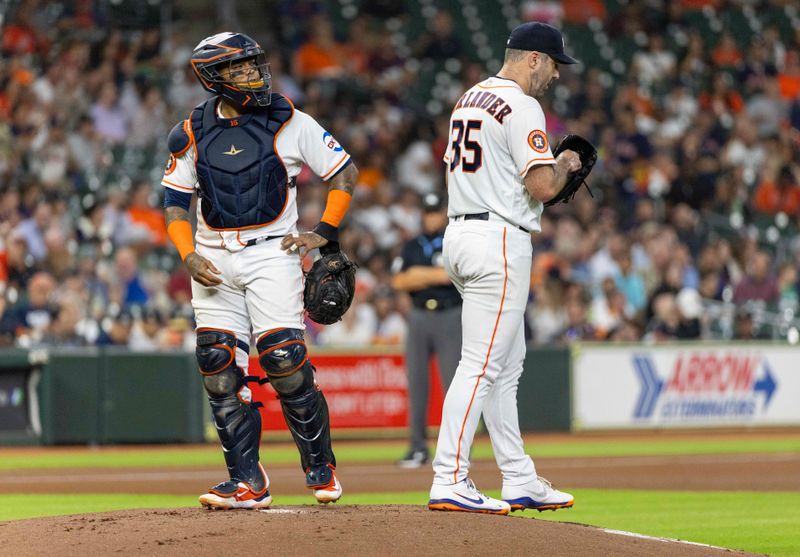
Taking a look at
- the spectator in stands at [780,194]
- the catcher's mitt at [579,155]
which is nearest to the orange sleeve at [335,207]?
the catcher's mitt at [579,155]

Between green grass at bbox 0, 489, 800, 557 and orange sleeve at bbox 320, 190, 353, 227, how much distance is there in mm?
2024

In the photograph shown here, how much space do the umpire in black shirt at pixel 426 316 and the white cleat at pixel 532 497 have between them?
497 centimetres

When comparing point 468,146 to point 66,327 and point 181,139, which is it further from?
point 66,327

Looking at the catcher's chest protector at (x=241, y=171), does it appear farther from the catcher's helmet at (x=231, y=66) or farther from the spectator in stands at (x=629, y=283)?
the spectator in stands at (x=629, y=283)

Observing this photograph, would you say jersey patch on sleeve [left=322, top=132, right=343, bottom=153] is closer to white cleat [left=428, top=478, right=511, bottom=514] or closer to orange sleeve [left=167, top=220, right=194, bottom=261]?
orange sleeve [left=167, top=220, right=194, bottom=261]

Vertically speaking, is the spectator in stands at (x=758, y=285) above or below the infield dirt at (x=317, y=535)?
above

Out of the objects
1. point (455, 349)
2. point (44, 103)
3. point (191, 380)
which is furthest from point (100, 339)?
point (455, 349)

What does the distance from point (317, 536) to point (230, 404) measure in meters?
1.37

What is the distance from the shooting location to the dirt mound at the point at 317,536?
5.70m

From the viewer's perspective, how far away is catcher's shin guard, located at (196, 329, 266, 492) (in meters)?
6.99

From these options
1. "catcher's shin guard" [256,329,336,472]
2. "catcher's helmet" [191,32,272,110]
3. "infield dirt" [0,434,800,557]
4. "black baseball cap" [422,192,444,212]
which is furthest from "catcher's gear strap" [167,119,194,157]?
"black baseball cap" [422,192,444,212]

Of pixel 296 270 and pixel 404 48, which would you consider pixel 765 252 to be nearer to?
pixel 404 48

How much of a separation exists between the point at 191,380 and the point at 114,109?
15.9ft

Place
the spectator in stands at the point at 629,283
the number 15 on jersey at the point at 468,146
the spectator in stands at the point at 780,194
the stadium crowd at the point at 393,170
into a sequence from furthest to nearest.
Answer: the spectator in stands at the point at 780,194 → the spectator in stands at the point at 629,283 → the stadium crowd at the point at 393,170 → the number 15 on jersey at the point at 468,146
